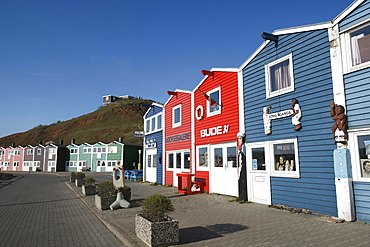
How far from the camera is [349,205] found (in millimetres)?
6652

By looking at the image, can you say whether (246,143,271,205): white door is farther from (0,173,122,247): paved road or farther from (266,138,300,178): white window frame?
(0,173,122,247): paved road

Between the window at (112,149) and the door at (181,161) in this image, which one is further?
the window at (112,149)

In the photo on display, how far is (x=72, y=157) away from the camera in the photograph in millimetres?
60188

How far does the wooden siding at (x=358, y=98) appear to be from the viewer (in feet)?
21.5

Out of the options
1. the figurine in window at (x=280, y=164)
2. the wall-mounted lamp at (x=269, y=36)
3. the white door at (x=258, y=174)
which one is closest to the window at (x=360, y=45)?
the wall-mounted lamp at (x=269, y=36)

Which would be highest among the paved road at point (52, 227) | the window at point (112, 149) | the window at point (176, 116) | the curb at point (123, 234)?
the window at point (176, 116)

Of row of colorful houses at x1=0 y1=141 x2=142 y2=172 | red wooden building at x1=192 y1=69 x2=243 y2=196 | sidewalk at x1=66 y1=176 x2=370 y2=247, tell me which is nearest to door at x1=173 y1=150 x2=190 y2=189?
red wooden building at x1=192 y1=69 x2=243 y2=196

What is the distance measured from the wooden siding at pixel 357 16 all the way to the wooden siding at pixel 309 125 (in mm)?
563

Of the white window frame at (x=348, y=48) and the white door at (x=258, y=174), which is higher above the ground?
the white window frame at (x=348, y=48)

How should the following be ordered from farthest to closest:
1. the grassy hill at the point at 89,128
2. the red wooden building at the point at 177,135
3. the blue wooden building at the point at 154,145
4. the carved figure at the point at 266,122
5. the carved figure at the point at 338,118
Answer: the grassy hill at the point at 89,128
the blue wooden building at the point at 154,145
the red wooden building at the point at 177,135
the carved figure at the point at 266,122
the carved figure at the point at 338,118

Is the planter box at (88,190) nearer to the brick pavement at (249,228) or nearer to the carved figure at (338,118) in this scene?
the brick pavement at (249,228)

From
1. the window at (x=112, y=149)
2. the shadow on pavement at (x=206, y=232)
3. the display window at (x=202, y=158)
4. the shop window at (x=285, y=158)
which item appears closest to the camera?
the shadow on pavement at (x=206, y=232)

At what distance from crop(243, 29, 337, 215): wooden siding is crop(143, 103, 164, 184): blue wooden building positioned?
10475 millimetres

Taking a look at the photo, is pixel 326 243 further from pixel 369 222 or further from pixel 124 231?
pixel 124 231
